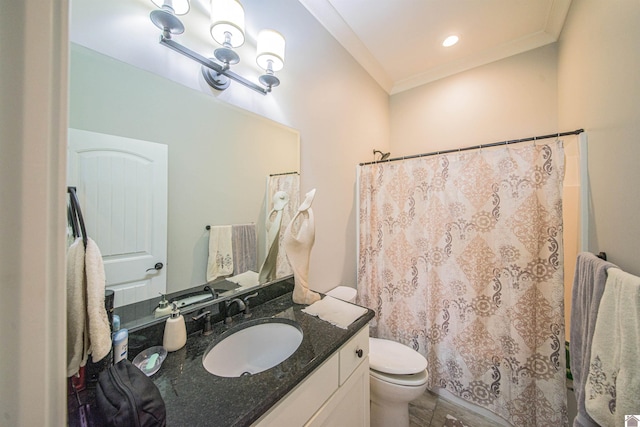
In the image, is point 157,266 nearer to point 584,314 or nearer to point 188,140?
point 188,140

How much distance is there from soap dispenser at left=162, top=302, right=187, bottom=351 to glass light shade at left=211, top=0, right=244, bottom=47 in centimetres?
113

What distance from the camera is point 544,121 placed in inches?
70.4

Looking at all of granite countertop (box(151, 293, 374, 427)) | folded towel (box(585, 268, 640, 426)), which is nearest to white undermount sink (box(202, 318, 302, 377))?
granite countertop (box(151, 293, 374, 427))

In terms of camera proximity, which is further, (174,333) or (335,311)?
(335,311)

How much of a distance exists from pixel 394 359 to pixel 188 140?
164 centimetres

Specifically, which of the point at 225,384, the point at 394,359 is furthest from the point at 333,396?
the point at 394,359

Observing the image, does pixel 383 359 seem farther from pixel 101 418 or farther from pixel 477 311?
pixel 101 418

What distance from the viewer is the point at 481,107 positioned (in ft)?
6.64

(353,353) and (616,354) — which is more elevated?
(616,354)

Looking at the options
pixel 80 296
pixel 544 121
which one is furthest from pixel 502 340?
pixel 80 296

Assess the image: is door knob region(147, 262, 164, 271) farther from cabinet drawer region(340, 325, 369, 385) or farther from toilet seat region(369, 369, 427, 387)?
toilet seat region(369, 369, 427, 387)

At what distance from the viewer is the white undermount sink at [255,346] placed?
88 cm

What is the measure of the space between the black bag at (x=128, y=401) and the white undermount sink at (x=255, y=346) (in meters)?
0.38

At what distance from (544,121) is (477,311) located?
165 cm
